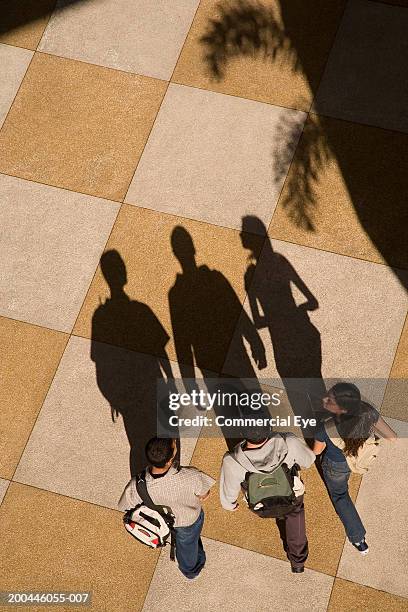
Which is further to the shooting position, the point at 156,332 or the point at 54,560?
the point at 156,332

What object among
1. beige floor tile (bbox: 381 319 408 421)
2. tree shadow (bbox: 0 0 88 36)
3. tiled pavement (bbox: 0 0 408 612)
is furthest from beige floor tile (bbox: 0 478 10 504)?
tree shadow (bbox: 0 0 88 36)

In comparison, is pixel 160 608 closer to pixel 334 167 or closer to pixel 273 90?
pixel 334 167

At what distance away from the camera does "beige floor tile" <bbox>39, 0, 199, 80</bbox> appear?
29.8 ft

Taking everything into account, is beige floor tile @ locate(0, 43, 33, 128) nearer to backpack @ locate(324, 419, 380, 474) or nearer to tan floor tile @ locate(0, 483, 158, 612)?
tan floor tile @ locate(0, 483, 158, 612)

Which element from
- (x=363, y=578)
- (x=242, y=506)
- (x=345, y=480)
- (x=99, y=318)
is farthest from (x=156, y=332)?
(x=363, y=578)

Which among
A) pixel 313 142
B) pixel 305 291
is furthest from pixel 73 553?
pixel 313 142

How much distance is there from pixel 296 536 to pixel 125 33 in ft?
21.0

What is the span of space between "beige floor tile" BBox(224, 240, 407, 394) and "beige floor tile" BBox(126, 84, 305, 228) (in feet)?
2.45

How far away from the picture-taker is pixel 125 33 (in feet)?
30.2

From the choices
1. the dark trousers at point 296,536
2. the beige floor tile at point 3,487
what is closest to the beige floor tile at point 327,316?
the dark trousers at point 296,536

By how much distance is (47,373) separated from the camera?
25.8 feet

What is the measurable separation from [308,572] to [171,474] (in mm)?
2022

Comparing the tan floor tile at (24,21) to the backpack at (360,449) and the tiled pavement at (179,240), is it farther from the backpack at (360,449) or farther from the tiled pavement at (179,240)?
the backpack at (360,449)

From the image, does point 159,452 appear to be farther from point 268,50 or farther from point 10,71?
point 10,71
